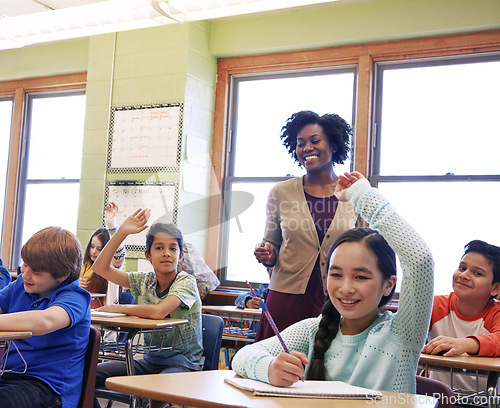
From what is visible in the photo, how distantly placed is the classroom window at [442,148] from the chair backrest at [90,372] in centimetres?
292

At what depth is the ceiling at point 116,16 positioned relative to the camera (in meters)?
3.29

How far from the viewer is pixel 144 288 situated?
3029 millimetres

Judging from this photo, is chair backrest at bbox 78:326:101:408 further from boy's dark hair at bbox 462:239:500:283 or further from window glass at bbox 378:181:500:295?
window glass at bbox 378:181:500:295

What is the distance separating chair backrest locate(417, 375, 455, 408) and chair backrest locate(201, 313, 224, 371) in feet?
4.19

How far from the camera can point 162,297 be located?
115 inches

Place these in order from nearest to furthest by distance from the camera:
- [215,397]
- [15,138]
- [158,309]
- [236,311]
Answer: [215,397], [158,309], [236,311], [15,138]

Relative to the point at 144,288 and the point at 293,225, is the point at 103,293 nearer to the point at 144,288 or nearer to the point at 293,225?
the point at 144,288

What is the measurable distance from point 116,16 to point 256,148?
1827 mm

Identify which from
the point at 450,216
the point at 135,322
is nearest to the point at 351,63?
the point at 450,216

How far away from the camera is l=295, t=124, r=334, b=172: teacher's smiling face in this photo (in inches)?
91.5

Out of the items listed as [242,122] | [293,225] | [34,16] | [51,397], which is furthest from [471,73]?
[51,397]

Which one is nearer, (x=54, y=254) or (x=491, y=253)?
(x=54, y=254)

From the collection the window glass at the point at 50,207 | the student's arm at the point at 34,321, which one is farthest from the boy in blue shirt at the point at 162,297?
the window glass at the point at 50,207

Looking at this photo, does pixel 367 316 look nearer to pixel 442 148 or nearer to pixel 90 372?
pixel 90 372
